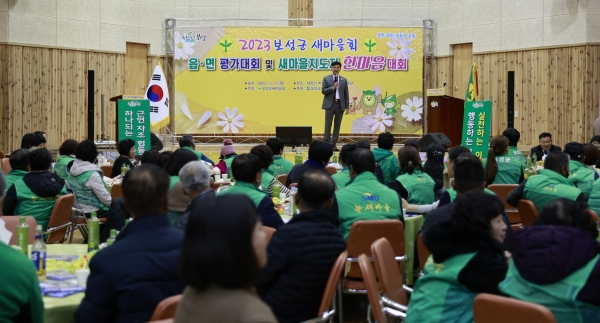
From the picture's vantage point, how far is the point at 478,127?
11867 mm

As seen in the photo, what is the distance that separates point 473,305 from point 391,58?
14281mm

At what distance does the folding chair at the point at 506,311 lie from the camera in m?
2.45

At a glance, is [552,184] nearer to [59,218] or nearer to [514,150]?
[514,150]

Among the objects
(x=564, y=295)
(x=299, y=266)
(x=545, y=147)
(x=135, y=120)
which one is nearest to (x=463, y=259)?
(x=564, y=295)

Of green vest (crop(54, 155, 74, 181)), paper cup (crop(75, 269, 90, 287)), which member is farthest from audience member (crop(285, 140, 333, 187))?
paper cup (crop(75, 269, 90, 287))

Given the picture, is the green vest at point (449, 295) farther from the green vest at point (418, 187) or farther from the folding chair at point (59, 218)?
the folding chair at point (59, 218)

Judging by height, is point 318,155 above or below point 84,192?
above

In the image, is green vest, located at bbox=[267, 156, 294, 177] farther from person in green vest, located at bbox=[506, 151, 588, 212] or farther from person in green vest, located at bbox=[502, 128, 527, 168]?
person in green vest, located at bbox=[506, 151, 588, 212]

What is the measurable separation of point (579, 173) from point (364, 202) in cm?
271

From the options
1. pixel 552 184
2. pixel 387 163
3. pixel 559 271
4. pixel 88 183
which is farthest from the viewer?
pixel 387 163

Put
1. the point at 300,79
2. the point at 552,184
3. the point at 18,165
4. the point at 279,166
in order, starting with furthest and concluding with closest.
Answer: the point at 300,79, the point at 279,166, the point at 18,165, the point at 552,184

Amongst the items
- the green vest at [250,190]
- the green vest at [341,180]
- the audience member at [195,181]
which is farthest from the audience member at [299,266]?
the green vest at [341,180]

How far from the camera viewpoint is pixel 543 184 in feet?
19.0

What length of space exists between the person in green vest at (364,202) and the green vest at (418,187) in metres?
1.08
